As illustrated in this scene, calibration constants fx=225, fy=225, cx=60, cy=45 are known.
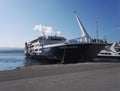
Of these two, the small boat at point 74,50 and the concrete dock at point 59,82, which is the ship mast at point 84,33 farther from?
the concrete dock at point 59,82

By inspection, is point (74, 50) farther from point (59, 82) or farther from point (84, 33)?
point (59, 82)

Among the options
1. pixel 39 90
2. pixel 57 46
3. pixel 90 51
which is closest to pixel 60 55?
pixel 57 46

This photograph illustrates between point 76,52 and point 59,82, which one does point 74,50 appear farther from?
point 59,82

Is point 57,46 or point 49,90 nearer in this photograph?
point 49,90

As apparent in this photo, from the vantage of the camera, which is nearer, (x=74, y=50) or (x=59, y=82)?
(x=59, y=82)

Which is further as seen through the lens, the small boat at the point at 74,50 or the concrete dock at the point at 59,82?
the small boat at the point at 74,50

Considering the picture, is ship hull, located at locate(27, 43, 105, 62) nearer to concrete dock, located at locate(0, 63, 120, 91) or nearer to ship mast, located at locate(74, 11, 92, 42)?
ship mast, located at locate(74, 11, 92, 42)

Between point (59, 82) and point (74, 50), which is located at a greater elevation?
point (74, 50)

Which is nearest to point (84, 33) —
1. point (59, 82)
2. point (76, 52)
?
point (76, 52)

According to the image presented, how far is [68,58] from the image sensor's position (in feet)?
134

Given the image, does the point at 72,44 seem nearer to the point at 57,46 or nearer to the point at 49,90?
the point at 57,46

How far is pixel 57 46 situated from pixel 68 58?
339 cm

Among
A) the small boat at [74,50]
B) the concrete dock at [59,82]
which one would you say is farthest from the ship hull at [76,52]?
the concrete dock at [59,82]

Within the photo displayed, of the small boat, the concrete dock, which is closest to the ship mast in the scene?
the small boat
